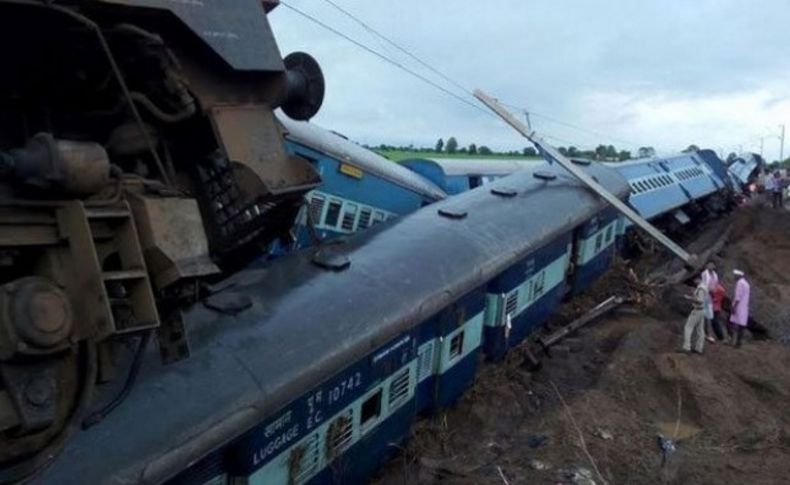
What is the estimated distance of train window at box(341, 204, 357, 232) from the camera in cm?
1277

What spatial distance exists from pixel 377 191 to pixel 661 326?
515cm

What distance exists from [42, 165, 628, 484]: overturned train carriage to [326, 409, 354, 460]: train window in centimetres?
2

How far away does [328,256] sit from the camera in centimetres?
845

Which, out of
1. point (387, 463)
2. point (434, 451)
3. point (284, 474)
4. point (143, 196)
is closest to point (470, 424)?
point (434, 451)

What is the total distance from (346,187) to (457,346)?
4.17m

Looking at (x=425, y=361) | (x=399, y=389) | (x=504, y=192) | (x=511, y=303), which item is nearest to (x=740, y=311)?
(x=504, y=192)

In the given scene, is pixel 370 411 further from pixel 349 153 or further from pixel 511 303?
pixel 349 153

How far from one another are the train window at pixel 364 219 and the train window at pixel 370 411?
→ 5.57 metres

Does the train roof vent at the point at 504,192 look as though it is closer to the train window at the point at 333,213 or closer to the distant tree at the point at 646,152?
the train window at the point at 333,213

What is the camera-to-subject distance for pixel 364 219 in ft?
43.7

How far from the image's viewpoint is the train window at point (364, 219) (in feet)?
43.2

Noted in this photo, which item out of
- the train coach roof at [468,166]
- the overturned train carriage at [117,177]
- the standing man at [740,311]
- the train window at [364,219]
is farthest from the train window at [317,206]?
the standing man at [740,311]

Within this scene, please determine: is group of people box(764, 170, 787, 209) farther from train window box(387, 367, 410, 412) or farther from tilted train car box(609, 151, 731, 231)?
train window box(387, 367, 410, 412)

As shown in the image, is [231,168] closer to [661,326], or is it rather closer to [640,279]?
[661,326]
